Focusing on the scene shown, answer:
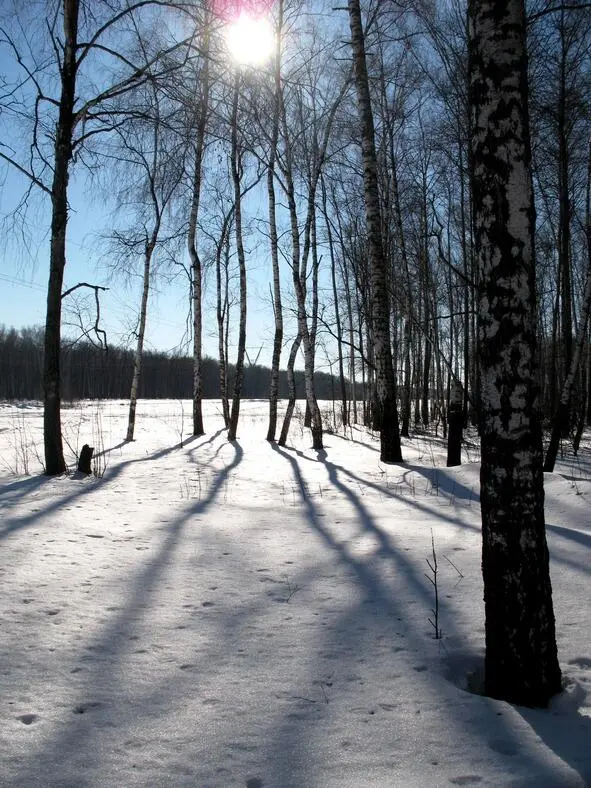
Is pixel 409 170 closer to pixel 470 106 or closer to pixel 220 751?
pixel 470 106

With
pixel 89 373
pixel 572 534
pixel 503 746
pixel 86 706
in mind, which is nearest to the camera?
pixel 503 746

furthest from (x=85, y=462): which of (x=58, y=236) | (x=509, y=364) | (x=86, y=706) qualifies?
(x=509, y=364)

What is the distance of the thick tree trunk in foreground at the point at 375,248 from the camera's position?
26.9 feet

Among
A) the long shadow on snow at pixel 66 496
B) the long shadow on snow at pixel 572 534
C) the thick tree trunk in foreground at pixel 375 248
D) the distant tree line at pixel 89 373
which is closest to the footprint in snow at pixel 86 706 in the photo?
the long shadow on snow at pixel 66 496

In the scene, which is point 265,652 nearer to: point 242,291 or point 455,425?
point 455,425

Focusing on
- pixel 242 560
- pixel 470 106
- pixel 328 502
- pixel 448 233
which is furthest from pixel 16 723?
pixel 448 233

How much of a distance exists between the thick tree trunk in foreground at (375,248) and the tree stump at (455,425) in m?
0.85

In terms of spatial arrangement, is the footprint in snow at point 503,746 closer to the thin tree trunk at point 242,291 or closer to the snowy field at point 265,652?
the snowy field at point 265,652

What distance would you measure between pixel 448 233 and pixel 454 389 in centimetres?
1152

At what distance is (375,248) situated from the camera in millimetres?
8453

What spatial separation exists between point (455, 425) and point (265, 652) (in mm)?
6449

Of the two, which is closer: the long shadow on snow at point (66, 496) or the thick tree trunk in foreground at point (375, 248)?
the long shadow on snow at point (66, 496)

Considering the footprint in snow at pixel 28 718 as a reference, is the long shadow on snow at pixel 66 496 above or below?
above

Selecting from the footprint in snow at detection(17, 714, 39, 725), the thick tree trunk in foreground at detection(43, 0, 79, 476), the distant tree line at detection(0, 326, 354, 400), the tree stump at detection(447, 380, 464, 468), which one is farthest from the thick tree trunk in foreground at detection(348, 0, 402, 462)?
the distant tree line at detection(0, 326, 354, 400)
